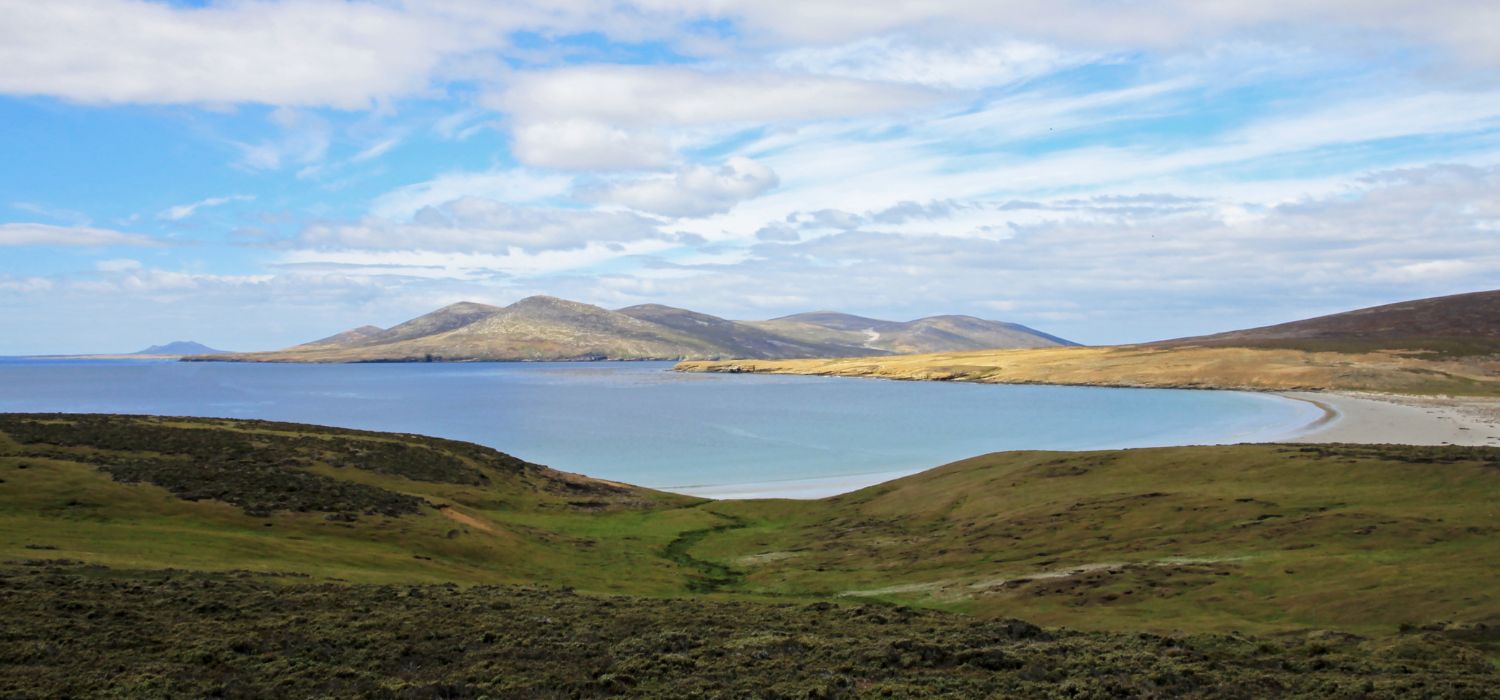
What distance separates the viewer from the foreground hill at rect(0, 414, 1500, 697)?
17.1 m

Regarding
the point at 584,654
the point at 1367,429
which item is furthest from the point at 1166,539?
the point at 1367,429

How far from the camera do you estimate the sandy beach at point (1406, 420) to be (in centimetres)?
8162

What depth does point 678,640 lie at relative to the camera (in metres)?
19.7

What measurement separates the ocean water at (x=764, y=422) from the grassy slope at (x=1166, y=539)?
866 inches

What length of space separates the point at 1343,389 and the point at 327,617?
591 ft

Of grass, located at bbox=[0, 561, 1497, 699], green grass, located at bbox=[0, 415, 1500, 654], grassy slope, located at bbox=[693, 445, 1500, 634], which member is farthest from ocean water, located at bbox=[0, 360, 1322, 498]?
grass, located at bbox=[0, 561, 1497, 699]

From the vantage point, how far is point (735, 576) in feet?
116

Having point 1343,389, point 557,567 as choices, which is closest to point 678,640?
point 557,567

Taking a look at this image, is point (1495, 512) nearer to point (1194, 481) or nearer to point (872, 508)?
point (1194, 481)

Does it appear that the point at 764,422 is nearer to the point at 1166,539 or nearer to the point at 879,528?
the point at 879,528

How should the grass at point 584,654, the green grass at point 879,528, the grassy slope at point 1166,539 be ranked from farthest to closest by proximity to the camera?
1. the green grass at point 879,528
2. the grassy slope at point 1166,539
3. the grass at point 584,654

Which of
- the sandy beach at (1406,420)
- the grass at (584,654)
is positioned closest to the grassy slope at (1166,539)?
the grass at (584,654)

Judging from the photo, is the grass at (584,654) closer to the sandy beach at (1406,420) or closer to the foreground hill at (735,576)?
the foreground hill at (735,576)

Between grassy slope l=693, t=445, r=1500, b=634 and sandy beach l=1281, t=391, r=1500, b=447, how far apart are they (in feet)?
148
